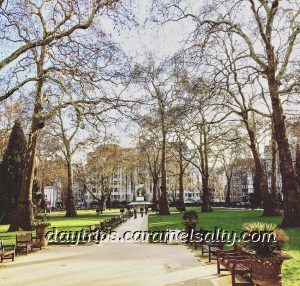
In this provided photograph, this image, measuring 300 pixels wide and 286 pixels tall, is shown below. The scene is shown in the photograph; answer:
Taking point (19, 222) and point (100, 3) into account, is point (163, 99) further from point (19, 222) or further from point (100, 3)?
point (100, 3)

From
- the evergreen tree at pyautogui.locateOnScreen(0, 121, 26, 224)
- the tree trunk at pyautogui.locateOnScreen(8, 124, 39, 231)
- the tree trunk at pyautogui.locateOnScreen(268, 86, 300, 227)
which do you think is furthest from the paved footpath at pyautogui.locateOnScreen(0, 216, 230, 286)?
the evergreen tree at pyautogui.locateOnScreen(0, 121, 26, 224)

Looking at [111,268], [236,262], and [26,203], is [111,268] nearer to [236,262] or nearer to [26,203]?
[236,262]

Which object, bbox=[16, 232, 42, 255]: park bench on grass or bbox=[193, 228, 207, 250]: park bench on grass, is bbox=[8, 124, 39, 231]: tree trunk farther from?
bbox=[193, 228, 207, 250]: park bench on grass

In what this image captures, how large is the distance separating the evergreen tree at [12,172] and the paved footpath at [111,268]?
22328mm

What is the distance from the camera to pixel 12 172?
37719 mm

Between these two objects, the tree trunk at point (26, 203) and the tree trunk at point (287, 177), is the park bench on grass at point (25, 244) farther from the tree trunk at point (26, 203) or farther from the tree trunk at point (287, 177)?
the tree trunk at point (287, 177)

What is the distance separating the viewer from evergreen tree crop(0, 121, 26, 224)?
37.2 m

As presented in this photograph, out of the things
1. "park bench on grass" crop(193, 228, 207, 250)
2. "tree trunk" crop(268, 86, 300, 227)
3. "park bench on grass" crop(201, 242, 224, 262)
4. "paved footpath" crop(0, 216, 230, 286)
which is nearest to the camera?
"paved footpath" crop(0, 216, 230, 286)

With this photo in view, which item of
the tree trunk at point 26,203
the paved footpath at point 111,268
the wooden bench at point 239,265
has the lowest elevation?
the paved footpath at point 111,268

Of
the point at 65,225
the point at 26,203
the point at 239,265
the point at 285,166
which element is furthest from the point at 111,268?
the point at 65,225

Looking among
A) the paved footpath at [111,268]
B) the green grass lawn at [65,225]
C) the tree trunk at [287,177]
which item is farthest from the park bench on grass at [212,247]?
the green grass lawn at [65,225]

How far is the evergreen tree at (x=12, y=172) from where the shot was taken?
37.2 metres

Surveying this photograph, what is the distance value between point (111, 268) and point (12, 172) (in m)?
28.4

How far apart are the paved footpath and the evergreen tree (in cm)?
2233
